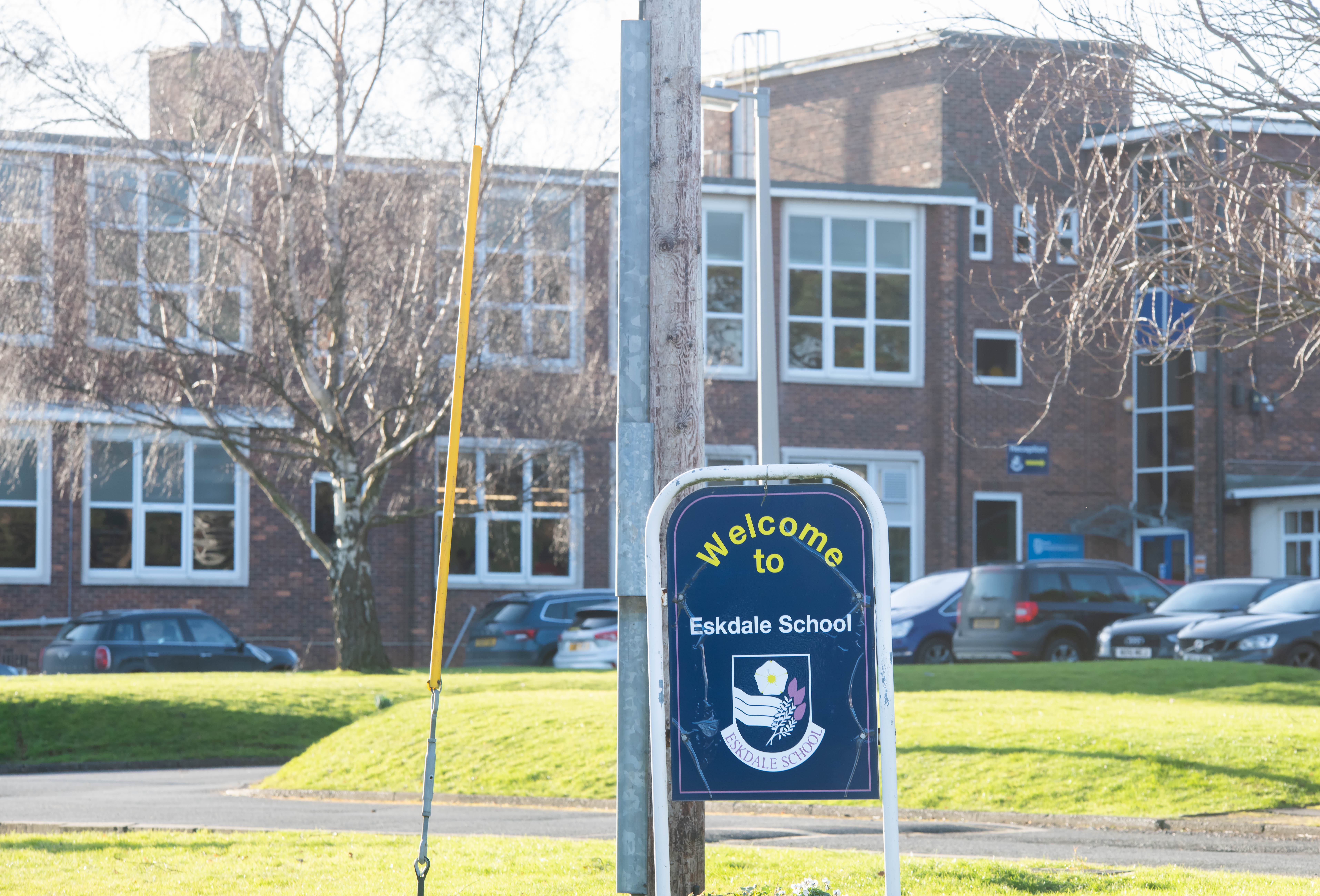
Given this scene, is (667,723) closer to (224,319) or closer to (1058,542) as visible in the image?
(224,319)

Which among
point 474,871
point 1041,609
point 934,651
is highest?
point 1041,609

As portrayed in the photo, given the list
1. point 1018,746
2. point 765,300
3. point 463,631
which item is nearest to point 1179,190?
point 1018,746

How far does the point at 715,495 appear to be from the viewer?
5.91 metres

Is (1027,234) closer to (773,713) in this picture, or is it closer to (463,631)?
(773,713)

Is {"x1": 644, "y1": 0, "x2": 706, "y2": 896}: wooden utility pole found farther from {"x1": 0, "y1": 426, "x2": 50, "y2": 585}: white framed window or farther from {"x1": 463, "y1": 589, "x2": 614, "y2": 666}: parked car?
{"x1": 0, "y1": 426, "x2": 50, "y2": 585}: white framed window

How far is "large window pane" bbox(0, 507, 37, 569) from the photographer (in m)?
30.0

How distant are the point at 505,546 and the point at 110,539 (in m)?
7.30

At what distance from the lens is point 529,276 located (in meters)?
23.3

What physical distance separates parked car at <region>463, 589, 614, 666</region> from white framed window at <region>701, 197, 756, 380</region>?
27.8ft

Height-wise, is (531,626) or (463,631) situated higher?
(531,626)

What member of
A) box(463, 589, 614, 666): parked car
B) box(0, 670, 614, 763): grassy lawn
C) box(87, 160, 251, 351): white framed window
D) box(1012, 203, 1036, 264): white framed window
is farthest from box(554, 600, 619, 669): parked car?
box(1012, 203, 1036, 264): white framed window

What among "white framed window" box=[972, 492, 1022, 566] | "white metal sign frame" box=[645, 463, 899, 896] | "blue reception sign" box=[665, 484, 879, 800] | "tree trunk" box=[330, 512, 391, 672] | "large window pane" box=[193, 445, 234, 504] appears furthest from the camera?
"white framed window" box=[972, 492, 1022, 566]

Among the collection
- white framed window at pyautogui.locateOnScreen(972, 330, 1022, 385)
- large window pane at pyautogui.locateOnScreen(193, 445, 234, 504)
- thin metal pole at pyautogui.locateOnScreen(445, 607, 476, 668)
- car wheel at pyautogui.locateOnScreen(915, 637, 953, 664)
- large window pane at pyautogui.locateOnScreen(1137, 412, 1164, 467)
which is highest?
white framed window at pyautogui.locateOnScreen(972, 330, 1022, 385)

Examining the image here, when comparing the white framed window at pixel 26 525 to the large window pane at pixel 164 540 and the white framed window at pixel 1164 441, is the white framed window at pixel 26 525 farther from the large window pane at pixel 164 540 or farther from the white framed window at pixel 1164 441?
the white framed window at pixel 1164 441
